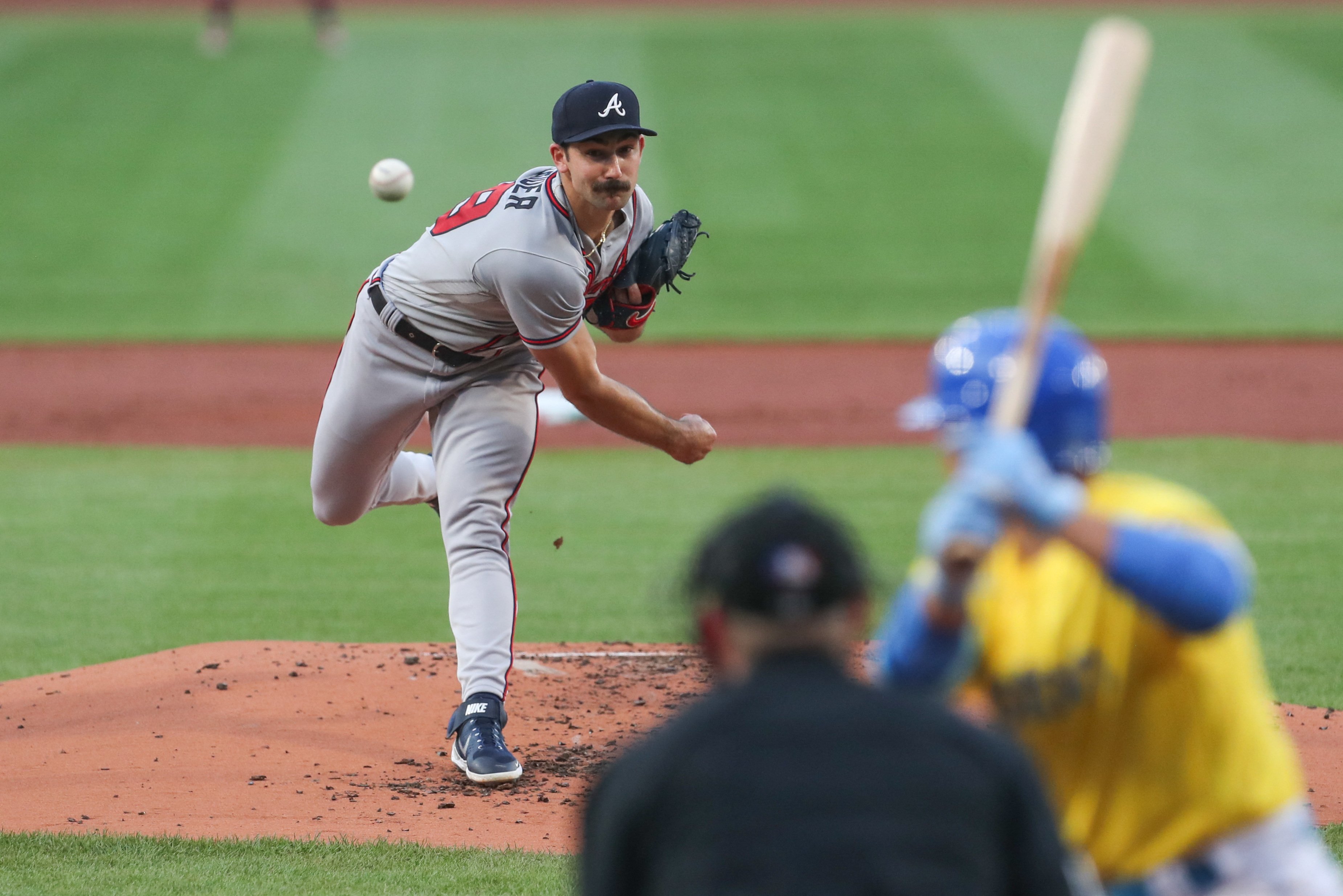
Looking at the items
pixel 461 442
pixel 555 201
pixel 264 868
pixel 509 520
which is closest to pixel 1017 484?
pixel 264 868

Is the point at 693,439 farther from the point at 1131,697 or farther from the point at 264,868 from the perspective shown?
the point at 1131,697

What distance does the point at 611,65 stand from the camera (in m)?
25.6

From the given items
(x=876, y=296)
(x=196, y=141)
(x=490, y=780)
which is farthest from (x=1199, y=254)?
(x=490, y=780)

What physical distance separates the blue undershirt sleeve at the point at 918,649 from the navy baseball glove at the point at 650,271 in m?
3.41

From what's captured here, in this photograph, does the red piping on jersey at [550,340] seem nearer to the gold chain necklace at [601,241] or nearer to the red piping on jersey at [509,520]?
the gold chain necklace at [601,241]

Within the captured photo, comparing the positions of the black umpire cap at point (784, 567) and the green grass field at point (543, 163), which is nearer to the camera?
the black umpire cap at point (784, 567)

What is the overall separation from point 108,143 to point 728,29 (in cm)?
1193

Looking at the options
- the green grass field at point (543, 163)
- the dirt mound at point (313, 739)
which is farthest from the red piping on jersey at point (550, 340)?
the dirt mound at point (313, 739)

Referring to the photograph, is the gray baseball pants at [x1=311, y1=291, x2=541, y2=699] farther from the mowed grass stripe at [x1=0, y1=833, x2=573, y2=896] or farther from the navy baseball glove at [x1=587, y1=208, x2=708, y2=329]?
the mowed grass stripe at [x1=0, y1=833, x2=573, y2=896]

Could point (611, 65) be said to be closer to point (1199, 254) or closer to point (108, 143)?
point (108, 143)

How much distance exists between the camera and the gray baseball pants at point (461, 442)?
527cm

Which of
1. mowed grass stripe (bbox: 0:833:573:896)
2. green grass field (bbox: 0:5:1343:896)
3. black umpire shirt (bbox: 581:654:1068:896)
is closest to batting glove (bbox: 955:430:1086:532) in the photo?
black umpire shirt (bbox: 581:654:1068:896)

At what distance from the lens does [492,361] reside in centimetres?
548

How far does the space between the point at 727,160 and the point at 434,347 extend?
17.4 meters
